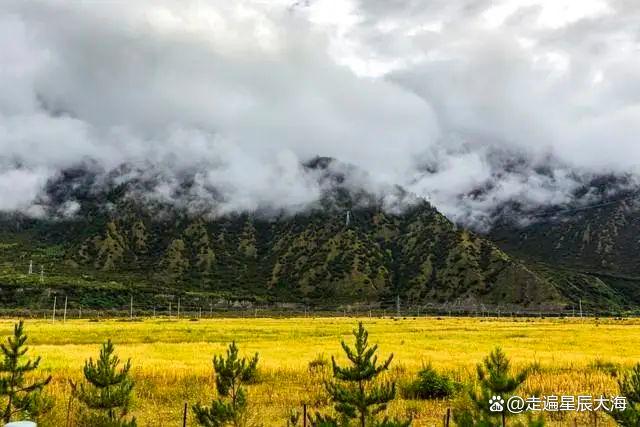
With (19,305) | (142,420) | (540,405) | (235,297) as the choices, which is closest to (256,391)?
(142,420)

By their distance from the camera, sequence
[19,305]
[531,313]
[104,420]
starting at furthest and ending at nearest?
[531,313] < [19,305] < [104,420]

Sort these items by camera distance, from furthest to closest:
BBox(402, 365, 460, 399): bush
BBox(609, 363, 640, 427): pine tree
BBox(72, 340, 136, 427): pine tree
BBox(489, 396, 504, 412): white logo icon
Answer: BBox(402, 365, 460, 399): bush → BBox(72, 340, 136, 427): pine tree → BBox(489, 396, 504, 412): white logo icon → BBox(609, 363, 640, 427): pine tree

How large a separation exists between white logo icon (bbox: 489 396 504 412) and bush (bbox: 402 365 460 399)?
27.7ft

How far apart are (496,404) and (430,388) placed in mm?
8882

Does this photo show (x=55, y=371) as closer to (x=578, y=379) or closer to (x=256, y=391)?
(x=256, y=391)

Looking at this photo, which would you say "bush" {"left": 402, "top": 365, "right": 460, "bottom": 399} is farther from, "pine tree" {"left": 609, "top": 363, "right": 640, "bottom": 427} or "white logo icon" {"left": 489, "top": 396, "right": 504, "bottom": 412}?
"pine tree" {"left": 609, "top": 363, "right": 640, "bottom": 427}

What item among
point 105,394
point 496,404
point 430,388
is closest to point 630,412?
point 496,404

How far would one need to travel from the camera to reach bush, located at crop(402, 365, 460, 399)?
22.8 m

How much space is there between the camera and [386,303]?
7844 inches

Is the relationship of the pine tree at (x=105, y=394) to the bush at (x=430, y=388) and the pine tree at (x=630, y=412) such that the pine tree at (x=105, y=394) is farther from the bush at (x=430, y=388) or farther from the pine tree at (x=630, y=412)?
the pine tree at (x=630, y=412)

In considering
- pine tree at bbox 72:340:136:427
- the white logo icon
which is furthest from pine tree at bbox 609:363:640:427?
pine tree at bbox 72:340:136:427

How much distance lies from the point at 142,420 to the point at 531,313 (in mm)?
164566

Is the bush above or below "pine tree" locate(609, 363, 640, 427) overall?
below

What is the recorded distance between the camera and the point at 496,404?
46.9 ft
